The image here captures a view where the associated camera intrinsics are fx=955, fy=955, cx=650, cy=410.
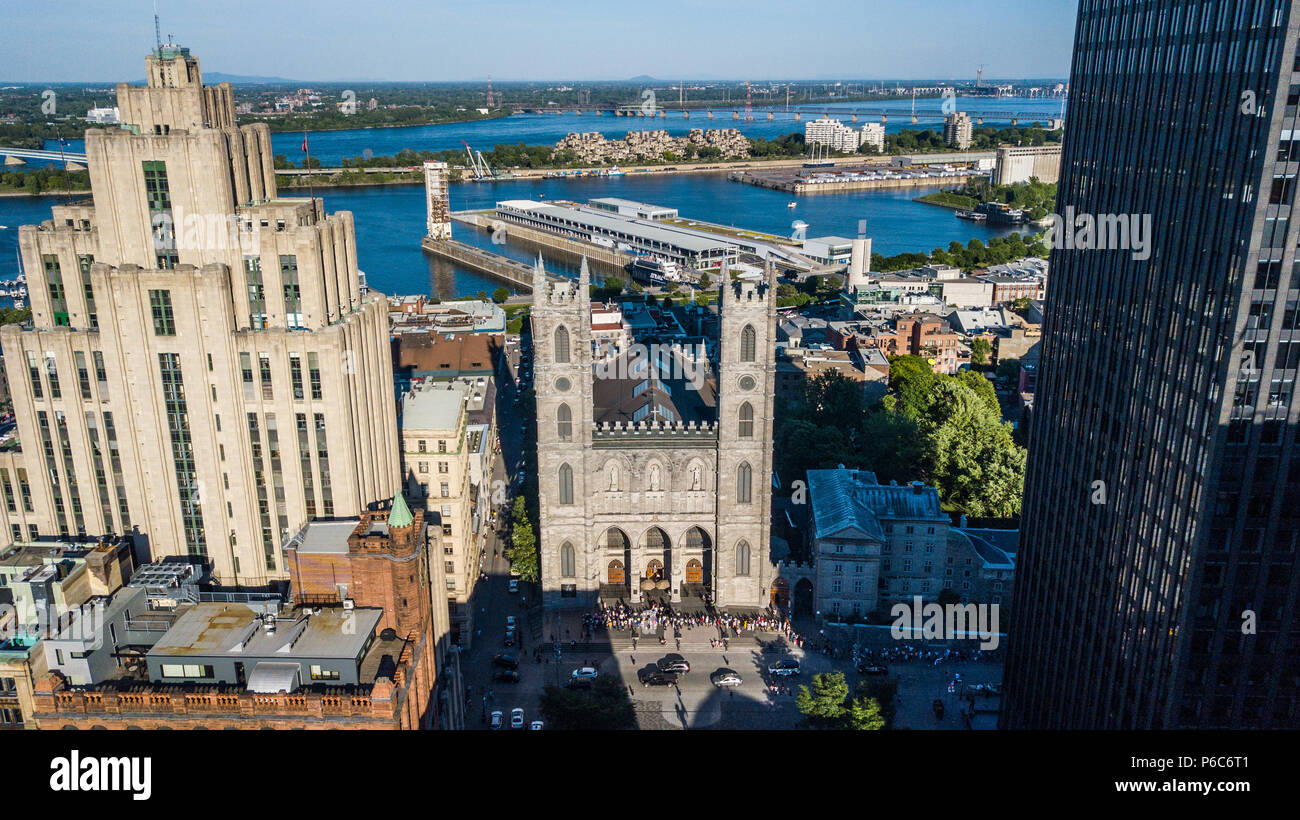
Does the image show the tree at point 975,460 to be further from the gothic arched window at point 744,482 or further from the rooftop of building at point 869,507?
the gothic arched window at point 744,482

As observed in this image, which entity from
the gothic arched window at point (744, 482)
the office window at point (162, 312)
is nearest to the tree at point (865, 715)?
the gothic arched window at point (744, 482)

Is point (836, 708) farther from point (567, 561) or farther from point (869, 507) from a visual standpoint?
point (567, 561)

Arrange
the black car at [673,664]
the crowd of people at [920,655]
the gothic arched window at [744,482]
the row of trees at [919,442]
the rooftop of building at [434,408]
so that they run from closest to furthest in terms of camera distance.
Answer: the black car at [673,664] < the crowd of people at [920,655] < the rooftop of building at [434,408] < the gothic arched window at [744,482] < the row of trees at [919,442]

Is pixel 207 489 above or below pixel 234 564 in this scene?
above

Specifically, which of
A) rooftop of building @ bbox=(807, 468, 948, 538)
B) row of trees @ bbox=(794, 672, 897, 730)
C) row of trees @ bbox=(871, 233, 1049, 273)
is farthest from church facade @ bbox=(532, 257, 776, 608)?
row of trees @ bbox=(871, 233, 1049, 273)
